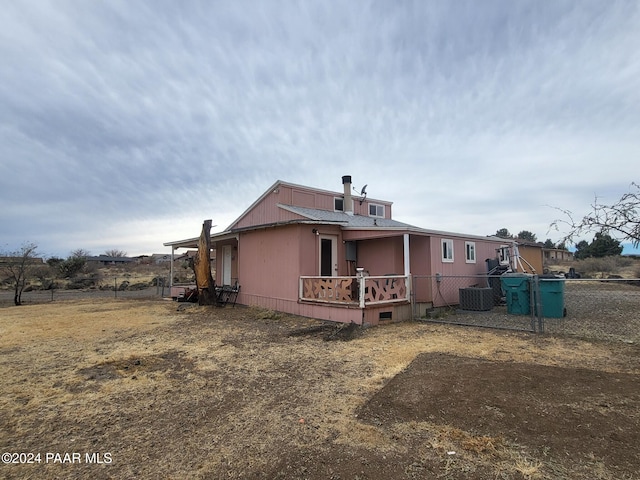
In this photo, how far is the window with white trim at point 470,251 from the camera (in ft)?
43.0

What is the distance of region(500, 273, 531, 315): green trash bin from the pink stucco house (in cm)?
195

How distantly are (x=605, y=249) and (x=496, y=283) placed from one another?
27753 millimetres

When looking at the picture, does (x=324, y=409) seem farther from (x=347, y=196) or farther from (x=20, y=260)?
(x=20, y=260)

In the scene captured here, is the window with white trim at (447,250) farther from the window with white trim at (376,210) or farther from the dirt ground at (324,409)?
the window with white trim at (376,210)

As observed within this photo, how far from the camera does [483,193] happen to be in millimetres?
19734

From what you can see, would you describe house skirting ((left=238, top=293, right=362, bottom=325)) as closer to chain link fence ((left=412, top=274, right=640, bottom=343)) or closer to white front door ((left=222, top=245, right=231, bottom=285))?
chain link fence ((left=412, top=274, right=640, bottom=343))

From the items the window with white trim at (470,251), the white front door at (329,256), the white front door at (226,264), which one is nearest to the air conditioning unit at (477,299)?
the window with white trim at (470,251)

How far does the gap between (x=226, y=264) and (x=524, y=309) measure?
42.0 feet


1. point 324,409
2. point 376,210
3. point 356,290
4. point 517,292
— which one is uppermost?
point 376,210

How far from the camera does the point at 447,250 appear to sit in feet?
39.5

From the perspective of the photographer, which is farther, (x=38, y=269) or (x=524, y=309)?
(x=38, y=269)

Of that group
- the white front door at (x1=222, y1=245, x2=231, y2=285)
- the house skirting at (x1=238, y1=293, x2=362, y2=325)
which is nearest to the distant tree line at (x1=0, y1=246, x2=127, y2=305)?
the white front door at (x1=222, y1=245, x2=231, y2=285)

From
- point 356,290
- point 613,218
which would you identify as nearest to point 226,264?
point 356,290

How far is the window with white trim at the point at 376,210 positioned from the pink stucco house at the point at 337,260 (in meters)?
2.61
